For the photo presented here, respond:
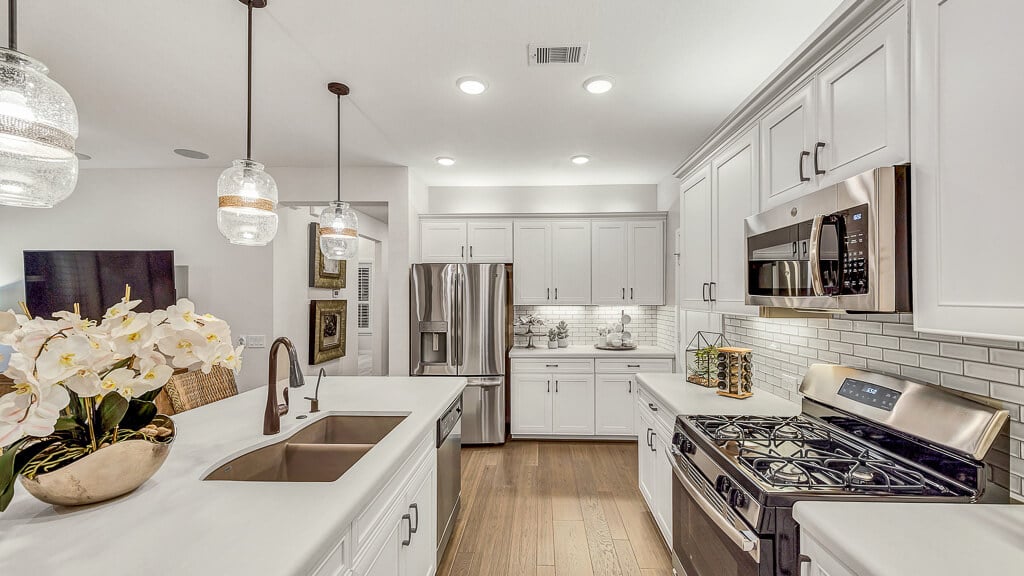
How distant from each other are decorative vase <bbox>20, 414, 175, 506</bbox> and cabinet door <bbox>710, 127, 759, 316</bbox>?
225 centimetres

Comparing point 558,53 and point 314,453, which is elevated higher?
point 558,53

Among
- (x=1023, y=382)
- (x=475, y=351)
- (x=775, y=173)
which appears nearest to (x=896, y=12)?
(x=775, y=173)

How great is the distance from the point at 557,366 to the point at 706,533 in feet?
8.40

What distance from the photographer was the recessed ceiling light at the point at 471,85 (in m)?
2.36

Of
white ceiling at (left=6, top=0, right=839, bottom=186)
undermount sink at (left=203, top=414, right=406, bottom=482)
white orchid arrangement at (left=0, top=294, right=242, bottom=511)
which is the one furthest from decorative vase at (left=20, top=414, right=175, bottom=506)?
white ceiling at (left=6, top=0, right=839, bottom=186)

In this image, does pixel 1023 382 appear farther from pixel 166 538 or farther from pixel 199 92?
A: pixel 199 92

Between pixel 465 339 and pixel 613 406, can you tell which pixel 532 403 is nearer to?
pixel 613 406

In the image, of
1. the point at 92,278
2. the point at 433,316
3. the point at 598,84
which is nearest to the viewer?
the point at 598,84

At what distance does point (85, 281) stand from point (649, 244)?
529 centimetres

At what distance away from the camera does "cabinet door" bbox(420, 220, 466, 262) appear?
14.1 feet

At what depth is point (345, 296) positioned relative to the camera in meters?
5.54

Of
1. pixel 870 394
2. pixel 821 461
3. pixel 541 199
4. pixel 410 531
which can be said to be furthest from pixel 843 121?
pixel 541 199

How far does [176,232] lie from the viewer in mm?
4059

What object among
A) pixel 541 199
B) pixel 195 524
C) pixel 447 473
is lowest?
pixel 447 473
